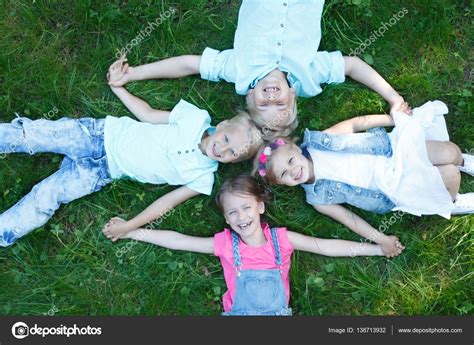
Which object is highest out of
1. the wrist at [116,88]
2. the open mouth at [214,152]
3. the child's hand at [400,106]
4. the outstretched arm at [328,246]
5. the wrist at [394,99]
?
the wrist at [116,88]

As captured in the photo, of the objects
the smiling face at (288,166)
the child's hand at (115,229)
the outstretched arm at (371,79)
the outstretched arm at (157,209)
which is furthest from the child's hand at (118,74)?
the outstretched arm at (371,79)

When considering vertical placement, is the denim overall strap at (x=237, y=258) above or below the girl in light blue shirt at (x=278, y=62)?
below

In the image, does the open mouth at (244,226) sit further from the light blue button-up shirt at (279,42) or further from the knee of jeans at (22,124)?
the knee of jeans at (22,124)

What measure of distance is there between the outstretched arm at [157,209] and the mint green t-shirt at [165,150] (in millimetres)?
75

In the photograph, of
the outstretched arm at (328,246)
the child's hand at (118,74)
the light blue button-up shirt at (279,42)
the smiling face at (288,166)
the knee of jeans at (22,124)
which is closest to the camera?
the smiling face at (288,166)

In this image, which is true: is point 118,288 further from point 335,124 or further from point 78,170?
point 335,124

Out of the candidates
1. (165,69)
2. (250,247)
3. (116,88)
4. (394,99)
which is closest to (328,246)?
(250,247)

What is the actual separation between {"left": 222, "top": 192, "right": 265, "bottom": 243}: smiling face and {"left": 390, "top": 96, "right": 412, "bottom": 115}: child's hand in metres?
1.35

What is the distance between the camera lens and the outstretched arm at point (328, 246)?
4699mm

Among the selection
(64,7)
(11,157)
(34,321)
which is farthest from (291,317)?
(64,7)

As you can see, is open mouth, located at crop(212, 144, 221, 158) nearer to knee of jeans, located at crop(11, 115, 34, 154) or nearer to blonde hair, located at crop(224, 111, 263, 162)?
blonde hair, located at crop(224, 111, 263, 162)

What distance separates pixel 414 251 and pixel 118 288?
8.05 ft

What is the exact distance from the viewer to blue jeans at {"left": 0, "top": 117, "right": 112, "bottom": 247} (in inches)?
181

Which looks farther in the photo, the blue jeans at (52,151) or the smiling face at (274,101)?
the blue jeans at (52,151)
